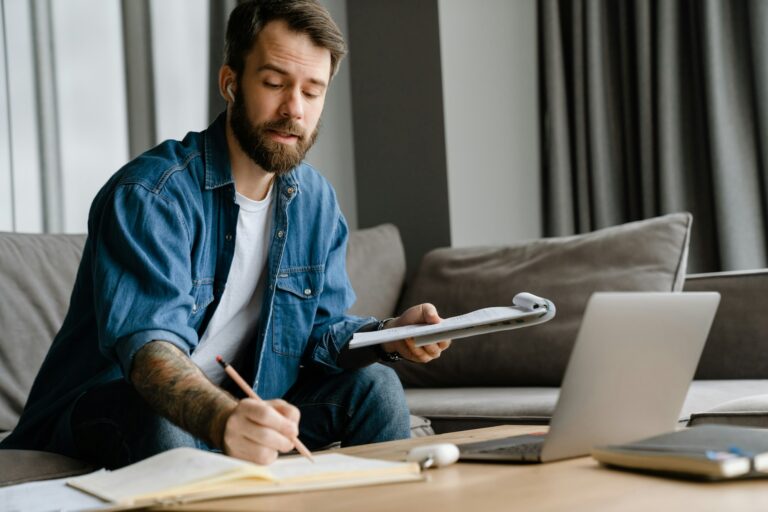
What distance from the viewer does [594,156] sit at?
10.7 feet

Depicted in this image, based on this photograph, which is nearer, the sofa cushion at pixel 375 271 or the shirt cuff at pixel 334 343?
the shirt cuff at pixel 334 343

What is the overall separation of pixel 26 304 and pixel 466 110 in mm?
1683

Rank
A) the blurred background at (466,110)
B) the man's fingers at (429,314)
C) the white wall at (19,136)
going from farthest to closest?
the blurred background at (466,110) < the white wall at (19,136) < the man's fingers at (429,314)

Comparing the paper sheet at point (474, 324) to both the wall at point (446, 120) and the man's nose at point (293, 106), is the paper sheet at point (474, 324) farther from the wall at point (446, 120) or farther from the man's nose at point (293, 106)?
the wall at point (446, 120)

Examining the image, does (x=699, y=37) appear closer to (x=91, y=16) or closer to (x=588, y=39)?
(x=588, y=39)

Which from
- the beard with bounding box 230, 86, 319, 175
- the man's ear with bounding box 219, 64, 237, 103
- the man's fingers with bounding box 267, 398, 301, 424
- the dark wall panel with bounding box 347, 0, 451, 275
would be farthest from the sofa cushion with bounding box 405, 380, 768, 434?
the dark wall panel with bounding box 347, 0, 451, 275

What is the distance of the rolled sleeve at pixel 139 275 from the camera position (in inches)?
55.3

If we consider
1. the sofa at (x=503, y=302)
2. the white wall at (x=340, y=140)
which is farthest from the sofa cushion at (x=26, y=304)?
the white wall at (x=340, y=140)

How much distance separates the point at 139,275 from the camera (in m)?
1.46

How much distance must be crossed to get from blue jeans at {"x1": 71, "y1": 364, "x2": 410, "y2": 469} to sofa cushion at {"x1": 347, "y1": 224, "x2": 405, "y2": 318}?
0.93 m

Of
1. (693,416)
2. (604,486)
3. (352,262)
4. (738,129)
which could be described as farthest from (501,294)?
(604,486)

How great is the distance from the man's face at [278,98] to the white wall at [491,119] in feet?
4.82

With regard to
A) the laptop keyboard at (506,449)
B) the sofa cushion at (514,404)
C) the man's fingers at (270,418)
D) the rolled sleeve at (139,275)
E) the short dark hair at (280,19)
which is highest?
the short dark hair at (280,19)

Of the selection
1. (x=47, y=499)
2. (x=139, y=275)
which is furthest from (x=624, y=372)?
(x=139, y=275)
